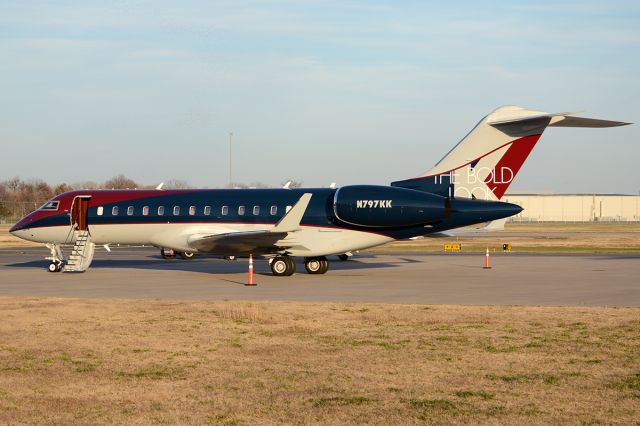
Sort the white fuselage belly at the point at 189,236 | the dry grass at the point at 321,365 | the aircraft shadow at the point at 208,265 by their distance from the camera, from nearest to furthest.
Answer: the dry grass at the point at 321,365
the white fuselage belly at the point at 189,236
the aircraft shadow at the point at 208,265

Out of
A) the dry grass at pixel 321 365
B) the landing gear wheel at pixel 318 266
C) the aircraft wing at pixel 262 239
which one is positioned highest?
the aircraft wing at pixel 262 239

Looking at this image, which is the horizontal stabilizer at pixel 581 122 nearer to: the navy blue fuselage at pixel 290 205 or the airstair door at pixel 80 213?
the navy blue fuselage at pixel 290 205

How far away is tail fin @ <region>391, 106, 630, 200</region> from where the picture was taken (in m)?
29.9

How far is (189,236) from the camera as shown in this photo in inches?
1270

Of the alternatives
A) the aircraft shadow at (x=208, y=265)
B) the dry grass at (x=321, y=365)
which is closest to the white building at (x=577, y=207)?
the aircraft shadow at (x=208, y=265)

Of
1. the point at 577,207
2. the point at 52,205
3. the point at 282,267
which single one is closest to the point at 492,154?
the point at 282,267

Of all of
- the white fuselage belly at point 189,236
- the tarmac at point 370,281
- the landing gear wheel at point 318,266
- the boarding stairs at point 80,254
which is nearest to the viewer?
the tarmac at point 370,281

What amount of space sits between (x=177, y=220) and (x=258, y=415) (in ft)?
78.5

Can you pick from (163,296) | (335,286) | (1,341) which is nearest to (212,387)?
(1,341)

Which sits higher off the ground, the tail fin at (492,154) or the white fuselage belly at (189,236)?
the tail fin at (492,154)

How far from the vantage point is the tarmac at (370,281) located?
2270 centimetres

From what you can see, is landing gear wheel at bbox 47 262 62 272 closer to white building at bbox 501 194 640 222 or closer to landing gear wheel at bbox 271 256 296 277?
landing gear wheel at bbox 271 256 296 277

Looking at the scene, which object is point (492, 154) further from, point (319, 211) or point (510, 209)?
point (319, 211)

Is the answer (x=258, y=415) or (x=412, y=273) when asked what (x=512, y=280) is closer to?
(x=412, y=273)
